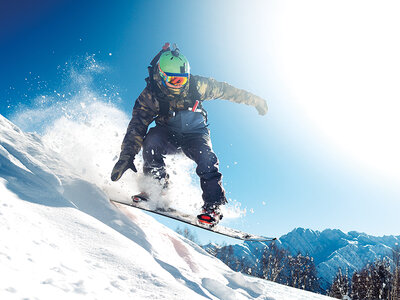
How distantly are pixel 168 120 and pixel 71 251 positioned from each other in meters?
3.03

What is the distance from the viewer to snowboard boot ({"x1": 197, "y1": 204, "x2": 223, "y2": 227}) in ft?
11.0

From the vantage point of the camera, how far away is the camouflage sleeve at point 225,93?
4.56 m

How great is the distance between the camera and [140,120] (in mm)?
4195

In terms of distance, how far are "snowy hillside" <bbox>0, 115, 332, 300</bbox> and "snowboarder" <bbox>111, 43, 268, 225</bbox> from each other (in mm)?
1250

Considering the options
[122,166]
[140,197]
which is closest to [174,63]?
[122,166]

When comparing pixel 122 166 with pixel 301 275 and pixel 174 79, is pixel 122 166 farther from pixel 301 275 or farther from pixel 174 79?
pixel 301 275

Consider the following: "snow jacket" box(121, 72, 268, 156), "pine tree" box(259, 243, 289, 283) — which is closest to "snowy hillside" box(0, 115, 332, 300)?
"snow jacket" box(121, 72, 268, 156)

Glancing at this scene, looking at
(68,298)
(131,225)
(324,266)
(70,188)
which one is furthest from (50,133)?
(324,266)

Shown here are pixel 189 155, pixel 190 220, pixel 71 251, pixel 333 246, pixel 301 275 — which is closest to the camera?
pixel 71 251

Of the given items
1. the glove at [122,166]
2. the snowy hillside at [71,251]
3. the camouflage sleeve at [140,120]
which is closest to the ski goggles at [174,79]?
the camouflage sleeve at [140,120]

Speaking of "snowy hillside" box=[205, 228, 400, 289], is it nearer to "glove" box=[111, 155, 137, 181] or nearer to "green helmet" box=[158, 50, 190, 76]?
"glove" box=[111, 155, 137, 181]

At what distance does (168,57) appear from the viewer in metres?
4.07

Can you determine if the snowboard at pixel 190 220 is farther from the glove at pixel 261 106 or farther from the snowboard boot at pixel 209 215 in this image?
the glove at pixel 261 106

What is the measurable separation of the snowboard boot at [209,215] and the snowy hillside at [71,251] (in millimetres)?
602
